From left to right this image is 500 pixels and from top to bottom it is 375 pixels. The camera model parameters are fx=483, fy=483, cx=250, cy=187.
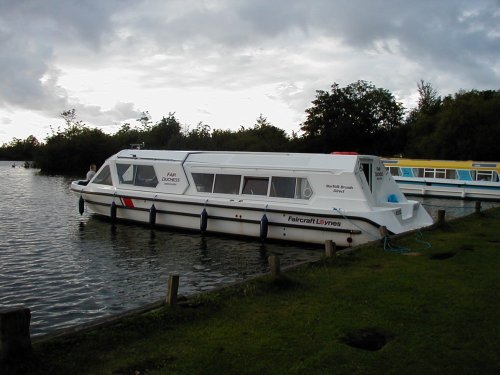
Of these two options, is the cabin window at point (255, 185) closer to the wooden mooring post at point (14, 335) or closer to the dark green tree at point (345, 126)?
the wooden mooring post at point (14, 335)

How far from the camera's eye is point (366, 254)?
11914 millimetres

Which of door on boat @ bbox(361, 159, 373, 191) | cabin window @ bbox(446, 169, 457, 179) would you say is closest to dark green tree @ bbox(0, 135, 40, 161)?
cabin window @ bbox(446, 169, 457, 179)

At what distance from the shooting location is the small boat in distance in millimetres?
34438

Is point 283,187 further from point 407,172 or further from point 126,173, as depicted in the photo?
point 407,172

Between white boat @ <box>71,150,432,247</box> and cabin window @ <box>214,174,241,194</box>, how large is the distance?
38 millimetres

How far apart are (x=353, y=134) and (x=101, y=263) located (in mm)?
54307

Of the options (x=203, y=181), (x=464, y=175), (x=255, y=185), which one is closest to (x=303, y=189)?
(x=255, y=185)

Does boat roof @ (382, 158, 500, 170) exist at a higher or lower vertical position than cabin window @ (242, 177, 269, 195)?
higher

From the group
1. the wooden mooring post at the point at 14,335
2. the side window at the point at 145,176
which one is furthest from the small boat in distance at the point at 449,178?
the wooden mooring post at the point at 14,335

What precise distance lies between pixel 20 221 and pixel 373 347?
1938 cm

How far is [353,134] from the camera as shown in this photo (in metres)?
64.8

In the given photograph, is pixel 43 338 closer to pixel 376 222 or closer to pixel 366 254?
pixel 366 254

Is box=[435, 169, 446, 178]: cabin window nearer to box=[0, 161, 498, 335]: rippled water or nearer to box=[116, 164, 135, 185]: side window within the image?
box=[0, 161, 498, 335]: rippled water

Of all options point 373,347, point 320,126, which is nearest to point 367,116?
point 320,126
